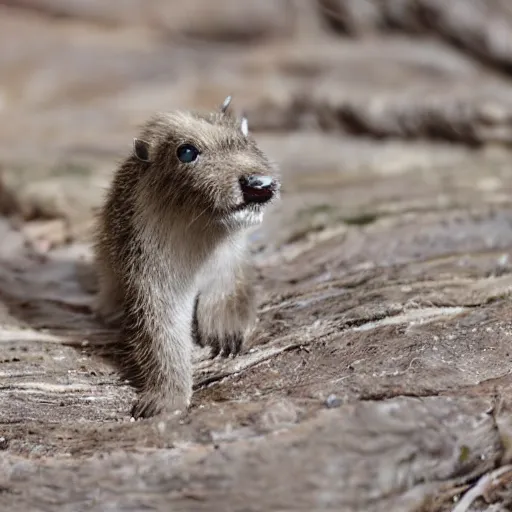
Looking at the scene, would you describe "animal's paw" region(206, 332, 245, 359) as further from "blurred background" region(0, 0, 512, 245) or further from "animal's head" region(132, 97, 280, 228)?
"blurred background" region(0, 0, 512, 245)

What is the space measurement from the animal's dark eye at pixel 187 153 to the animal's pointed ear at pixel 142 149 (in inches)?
7.7

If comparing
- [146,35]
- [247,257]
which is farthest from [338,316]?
[146,35]

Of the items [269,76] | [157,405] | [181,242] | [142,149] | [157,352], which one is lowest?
[157,405]

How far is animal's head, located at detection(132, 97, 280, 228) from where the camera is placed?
2949 millimetres

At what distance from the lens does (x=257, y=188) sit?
2.90m

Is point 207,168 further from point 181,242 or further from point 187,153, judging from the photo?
point 181,242

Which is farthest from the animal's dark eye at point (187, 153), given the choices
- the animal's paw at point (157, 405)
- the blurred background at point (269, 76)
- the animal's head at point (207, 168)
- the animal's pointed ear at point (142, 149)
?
the blurred background at point (269, 76)

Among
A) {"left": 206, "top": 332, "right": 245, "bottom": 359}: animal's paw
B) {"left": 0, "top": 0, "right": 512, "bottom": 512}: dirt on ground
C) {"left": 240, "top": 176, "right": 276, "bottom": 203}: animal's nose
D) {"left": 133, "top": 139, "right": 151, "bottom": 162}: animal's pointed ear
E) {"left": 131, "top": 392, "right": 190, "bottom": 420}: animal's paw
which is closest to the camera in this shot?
{"left": 0, "top": 0, "right": 512, "bottom": 512}: dirt on ground

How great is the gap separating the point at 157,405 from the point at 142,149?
112cm

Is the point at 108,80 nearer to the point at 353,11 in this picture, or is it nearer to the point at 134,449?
the point at 353,11

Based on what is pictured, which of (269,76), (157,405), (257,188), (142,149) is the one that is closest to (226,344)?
(157,405)

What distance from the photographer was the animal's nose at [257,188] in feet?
9.50

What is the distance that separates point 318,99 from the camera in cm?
761

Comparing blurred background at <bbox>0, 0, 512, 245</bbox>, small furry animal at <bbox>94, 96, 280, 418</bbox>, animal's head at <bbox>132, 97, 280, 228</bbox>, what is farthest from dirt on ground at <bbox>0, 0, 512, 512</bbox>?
animal's head at <bbox>132, 97, 280, 228</bbox>
